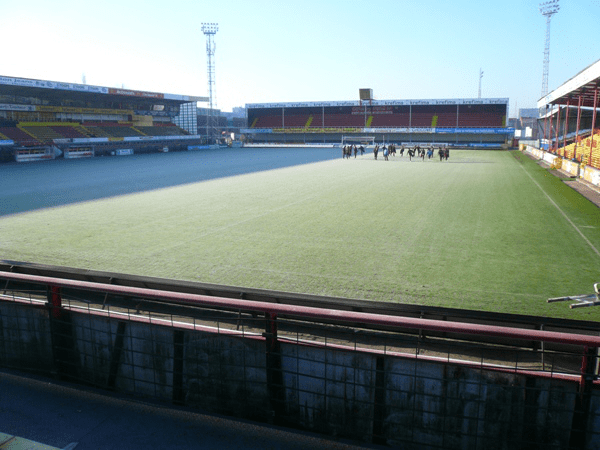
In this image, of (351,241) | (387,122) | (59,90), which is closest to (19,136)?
(59,90)

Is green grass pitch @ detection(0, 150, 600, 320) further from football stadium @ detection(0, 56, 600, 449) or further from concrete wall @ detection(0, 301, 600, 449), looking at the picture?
concrete wall @ detection(0, 301, 600, 449)

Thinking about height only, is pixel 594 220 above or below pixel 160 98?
below

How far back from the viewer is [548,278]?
8.88 metres

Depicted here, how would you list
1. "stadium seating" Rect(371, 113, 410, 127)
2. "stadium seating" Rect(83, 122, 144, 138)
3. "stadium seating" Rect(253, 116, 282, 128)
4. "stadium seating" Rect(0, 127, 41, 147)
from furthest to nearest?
"stadium seating" Rect(253, 116, 282, 128) → "stadium seating" Rect(371, 113, 410, 127) → "stadium seating" Rect(83, 122, 144, 138) → "stadium seating" Rect(0, 127, 41, 147)

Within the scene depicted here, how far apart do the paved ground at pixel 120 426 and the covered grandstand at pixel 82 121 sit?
45.4m

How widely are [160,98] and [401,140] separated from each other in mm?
37784

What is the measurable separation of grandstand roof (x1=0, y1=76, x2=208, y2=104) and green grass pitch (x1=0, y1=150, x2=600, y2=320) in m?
32.5

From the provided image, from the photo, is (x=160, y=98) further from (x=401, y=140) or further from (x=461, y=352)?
(x=461, y=352)

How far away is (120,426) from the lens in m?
3.83

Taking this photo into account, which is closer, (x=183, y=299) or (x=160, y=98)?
(x=183, y=299)

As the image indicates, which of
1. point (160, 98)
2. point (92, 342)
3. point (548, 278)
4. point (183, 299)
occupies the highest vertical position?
point (160, 98)

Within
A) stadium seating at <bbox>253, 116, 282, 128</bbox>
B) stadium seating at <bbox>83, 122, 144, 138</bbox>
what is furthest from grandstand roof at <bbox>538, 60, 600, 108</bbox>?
stadium seating at <bbox>253, 116, 282, 128</bbox>

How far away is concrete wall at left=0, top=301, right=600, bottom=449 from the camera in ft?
11.4

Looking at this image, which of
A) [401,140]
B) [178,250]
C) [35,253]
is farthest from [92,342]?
[401,140]
